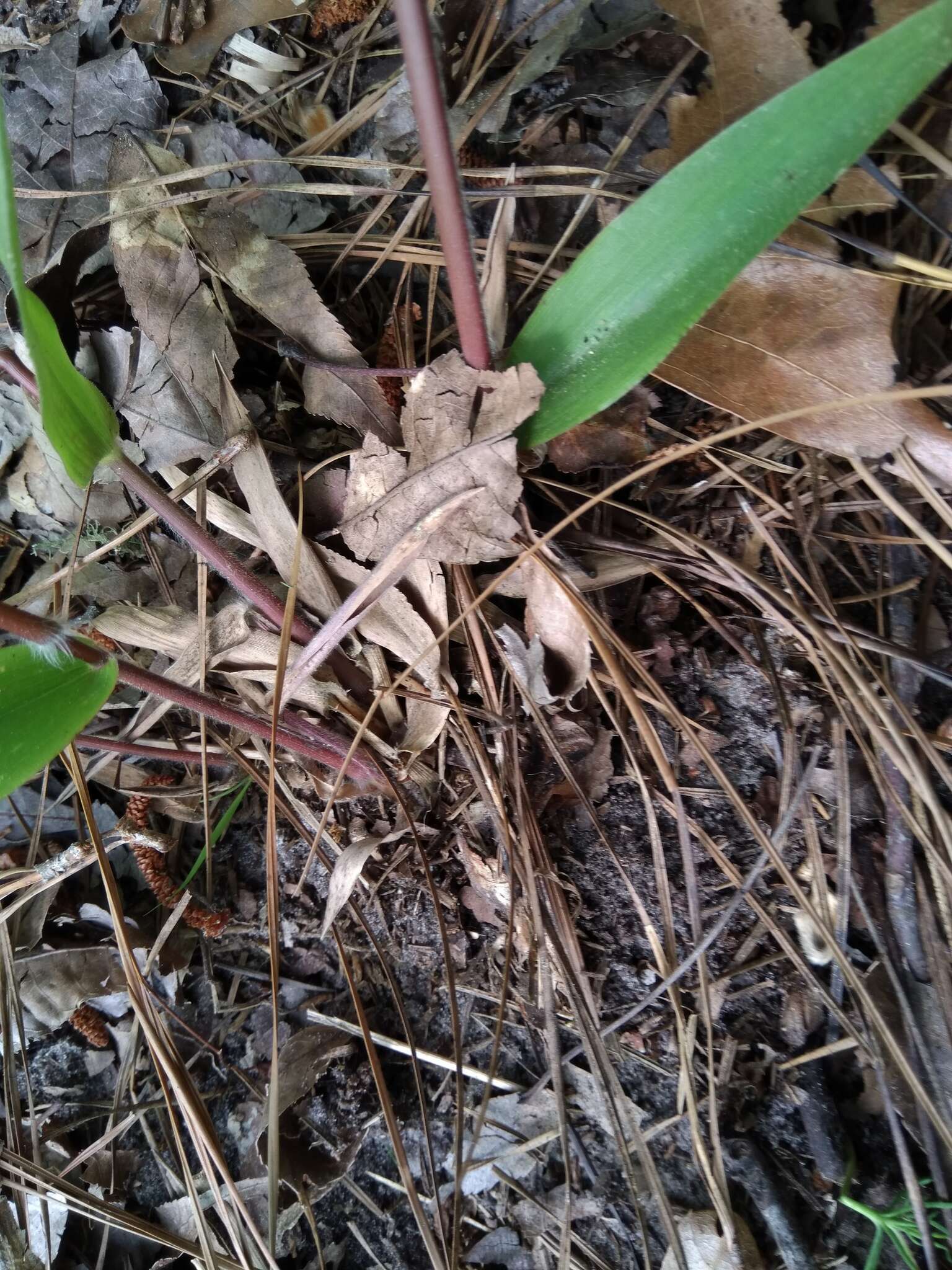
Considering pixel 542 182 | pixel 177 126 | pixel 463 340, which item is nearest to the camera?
pixel 463 340

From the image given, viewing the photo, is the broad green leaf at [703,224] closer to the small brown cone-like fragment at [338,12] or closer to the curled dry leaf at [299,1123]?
the small brown cone-like fragment at [338,12]

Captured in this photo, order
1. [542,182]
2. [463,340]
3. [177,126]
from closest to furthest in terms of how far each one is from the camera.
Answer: [463,340] → [542,182] → [177,126]

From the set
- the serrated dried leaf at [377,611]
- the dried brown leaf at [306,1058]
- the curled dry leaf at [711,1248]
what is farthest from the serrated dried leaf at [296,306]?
the curled dry leaf at [711,1248]

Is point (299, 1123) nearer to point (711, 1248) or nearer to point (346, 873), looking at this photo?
point (346, 873)

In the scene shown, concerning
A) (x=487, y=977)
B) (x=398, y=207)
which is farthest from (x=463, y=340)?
(x=487, y=977)

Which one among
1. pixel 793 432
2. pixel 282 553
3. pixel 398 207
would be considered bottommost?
pixel 282 553

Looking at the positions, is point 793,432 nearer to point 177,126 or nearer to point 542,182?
point 542,182

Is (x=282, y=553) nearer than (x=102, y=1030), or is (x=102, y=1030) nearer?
(x=282, y=553)
